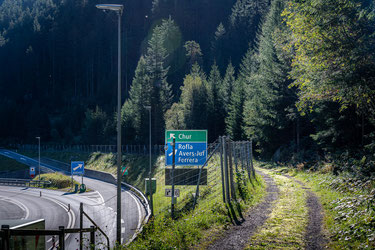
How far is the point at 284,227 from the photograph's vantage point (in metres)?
8.19

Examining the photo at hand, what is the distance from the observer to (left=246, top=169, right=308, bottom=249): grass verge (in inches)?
277

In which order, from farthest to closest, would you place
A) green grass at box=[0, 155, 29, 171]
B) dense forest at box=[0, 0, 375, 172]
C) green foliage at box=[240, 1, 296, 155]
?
green grass at box=[0, 155, 29, 171], green foliage at box=[240, 1, 296, 155], dense forest at box=[0, 0, 375, 172]

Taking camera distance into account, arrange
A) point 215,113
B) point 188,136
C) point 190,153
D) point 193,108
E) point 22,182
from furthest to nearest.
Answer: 1. point 22,182
2. point 215,113
3. point 193,108
4. point 188,136
5. point 190,153

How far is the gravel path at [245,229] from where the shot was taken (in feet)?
23.9

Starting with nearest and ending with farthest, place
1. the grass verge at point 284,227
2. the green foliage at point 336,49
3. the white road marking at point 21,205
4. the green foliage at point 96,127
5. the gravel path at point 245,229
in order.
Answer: the grass verge at point 284,227 → the gravel path at point 245,229 → the green foliage at point 336,49 → the white road marking at point 21,205 → the green foliage at point 96,127

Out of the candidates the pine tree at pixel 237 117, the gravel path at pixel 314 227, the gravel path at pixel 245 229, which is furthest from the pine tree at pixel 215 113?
the gravel path at pixel 314 227

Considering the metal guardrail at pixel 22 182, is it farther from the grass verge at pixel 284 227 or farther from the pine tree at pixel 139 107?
the grass verge at pixel 284 227

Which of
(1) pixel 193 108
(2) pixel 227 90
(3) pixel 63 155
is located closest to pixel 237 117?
(1) pixel 193 108

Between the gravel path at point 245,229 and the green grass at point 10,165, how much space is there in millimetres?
77543

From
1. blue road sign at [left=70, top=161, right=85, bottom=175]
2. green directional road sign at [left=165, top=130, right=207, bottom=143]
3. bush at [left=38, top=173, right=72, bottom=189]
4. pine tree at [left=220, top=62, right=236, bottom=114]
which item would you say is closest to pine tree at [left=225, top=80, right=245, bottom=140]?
pine tree at [left=220, top=62, right=236, bottom=114]

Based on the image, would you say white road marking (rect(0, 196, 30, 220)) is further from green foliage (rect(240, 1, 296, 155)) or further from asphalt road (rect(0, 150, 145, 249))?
green foliage (rect(240, 1, 296, 155))

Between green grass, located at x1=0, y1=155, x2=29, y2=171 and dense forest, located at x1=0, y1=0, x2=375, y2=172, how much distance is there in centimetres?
1856

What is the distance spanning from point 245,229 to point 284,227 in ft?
3.45

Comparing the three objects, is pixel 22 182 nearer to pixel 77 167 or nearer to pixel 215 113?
pixel 77 167
